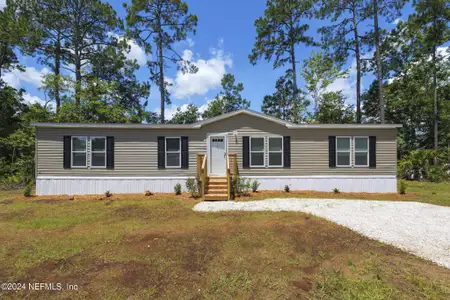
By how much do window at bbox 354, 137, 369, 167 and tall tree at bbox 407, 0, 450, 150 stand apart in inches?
521

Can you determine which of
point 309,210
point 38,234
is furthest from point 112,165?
point 309,210

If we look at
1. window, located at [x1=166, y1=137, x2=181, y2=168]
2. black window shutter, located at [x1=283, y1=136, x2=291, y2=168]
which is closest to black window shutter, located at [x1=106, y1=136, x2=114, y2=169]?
window, located at [x1=166, y1=137, x2=181, y2=168]

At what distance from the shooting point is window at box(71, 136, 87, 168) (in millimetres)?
9141

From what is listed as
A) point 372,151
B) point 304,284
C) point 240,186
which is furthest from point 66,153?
point 372,151

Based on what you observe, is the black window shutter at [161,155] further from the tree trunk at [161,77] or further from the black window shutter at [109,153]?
the tree trunk at [161,77]

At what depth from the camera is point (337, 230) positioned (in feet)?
15.9

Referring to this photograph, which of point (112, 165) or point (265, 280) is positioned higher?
point (112, 165)

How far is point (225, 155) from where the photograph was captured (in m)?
9.61

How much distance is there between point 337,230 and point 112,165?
9.28 m

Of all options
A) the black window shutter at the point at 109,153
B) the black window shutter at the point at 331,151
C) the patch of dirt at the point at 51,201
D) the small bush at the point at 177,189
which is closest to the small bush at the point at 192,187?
the small bush at the point at 177,189

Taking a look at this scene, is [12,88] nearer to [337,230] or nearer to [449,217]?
[337,230]

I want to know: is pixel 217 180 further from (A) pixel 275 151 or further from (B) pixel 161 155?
(A) pixel 275 151

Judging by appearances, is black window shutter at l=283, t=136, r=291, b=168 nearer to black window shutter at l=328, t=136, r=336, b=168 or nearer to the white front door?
black window shutter at l=328, t=136, r=336, b=168

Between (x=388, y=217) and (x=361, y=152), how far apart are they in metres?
4.47
